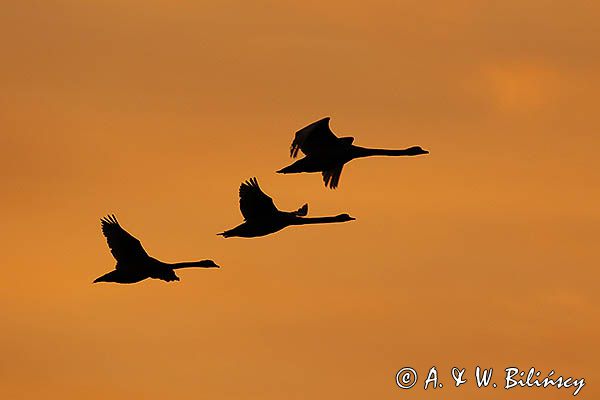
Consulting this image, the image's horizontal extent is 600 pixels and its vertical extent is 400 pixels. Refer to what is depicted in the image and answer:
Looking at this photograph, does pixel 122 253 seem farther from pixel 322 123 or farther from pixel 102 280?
pixel 322 123

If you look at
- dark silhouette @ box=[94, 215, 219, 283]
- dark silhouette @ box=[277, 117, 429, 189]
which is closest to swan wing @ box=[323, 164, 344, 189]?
dark silhouette @ box=[277, 117, 429, 189]

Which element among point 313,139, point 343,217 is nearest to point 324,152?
point 313,139

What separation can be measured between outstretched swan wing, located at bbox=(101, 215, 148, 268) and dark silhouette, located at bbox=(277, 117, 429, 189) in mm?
5691

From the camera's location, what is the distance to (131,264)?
111 meters

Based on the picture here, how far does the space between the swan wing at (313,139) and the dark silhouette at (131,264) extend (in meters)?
6.11

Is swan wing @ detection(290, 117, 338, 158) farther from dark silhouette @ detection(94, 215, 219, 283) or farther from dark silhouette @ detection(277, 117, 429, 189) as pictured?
dark silhouette @ detection(94, 215, 219, 283)

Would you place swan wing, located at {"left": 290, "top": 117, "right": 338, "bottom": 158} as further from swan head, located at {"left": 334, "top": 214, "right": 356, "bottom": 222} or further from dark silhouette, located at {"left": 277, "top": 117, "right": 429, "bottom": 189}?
swan head, located at {"left": 334, "top": 214, "right": 356, "bottom": 222}

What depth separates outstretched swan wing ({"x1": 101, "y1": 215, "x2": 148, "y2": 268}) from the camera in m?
111

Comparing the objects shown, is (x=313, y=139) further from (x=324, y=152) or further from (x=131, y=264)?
(x=131, y=264)

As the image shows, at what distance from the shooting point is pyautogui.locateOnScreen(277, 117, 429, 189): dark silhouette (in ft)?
353

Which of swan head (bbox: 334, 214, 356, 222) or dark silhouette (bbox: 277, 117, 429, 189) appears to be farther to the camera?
swan head (bbox: 334, 214, 356, 222)

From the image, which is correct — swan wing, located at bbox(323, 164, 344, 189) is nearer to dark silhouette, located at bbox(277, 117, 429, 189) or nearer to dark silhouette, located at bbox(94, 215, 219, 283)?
dark silhouette, located at bbox(277, 117, 429, 189)

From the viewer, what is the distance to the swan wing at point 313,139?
10712cm

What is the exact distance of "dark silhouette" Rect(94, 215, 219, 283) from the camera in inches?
4358
